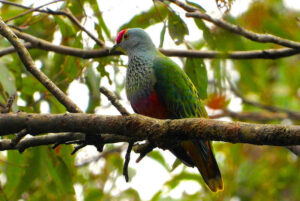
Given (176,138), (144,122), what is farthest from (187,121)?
(144,122)

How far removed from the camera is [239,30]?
361 cm

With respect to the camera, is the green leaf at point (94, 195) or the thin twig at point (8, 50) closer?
the thin twig at point (8, 50)

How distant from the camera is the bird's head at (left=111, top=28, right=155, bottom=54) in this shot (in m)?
4.67

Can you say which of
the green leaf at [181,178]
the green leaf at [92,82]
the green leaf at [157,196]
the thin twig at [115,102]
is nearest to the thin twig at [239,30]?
the thin twig at [115,102]

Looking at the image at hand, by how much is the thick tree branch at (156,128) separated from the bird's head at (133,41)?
201 centimetres

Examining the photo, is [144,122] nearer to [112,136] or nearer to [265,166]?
[112,136]

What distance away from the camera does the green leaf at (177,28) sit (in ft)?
12.9

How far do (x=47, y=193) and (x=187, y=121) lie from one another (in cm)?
245

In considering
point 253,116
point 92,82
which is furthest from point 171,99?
point 253,116

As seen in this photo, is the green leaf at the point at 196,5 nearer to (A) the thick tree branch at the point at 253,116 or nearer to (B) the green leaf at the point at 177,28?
(B) the green leaf at the point at 177,28

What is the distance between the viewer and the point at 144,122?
8.27ft

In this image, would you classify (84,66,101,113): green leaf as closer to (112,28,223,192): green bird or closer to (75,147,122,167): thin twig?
(112,28,223,192): green bird

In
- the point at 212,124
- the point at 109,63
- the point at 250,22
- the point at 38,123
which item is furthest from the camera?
the point at 250,22

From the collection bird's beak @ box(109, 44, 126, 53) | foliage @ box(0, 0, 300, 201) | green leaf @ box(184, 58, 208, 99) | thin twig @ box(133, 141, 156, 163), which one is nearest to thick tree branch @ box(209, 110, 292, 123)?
foliage @ box(0, 0, 300, 201)
